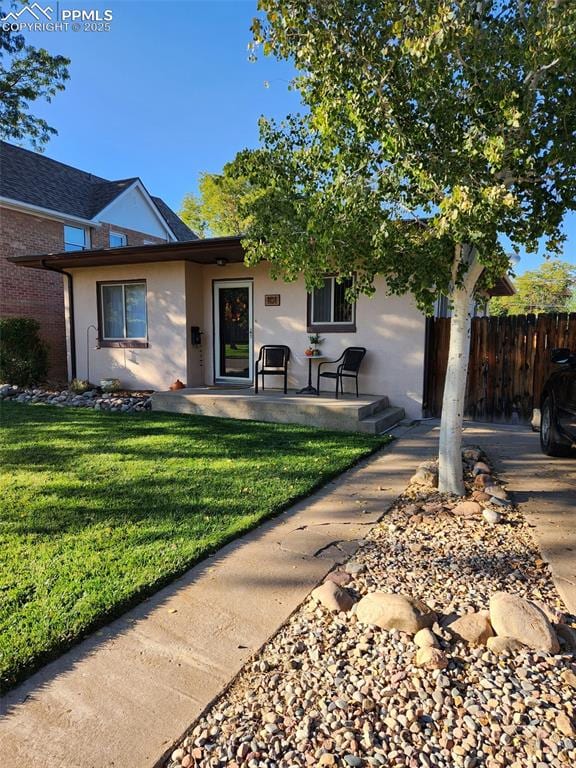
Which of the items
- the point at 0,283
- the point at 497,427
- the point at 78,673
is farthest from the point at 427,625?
the point at 0,283

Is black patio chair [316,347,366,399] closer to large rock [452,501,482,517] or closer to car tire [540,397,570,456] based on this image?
car tire [540,397,570,456]

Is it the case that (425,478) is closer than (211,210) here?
Yes

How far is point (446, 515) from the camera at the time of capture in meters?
3.71

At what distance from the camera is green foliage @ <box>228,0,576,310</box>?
3070mm

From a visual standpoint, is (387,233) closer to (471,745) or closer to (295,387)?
(471,745)

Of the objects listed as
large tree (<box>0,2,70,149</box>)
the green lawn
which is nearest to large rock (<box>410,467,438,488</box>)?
the green lawn

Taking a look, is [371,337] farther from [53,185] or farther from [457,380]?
[53,185]

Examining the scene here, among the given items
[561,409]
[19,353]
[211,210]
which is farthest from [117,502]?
[211,210]

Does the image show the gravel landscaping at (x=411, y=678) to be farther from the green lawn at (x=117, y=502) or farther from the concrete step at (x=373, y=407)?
the concrete step at (x=373, y=407)

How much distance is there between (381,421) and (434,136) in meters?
4.23

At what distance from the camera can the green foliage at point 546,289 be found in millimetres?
31203

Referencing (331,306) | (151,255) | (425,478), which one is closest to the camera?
(425,478)

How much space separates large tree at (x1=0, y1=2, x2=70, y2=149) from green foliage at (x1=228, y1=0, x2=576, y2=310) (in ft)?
35.9

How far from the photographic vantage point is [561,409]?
5.25 meters
